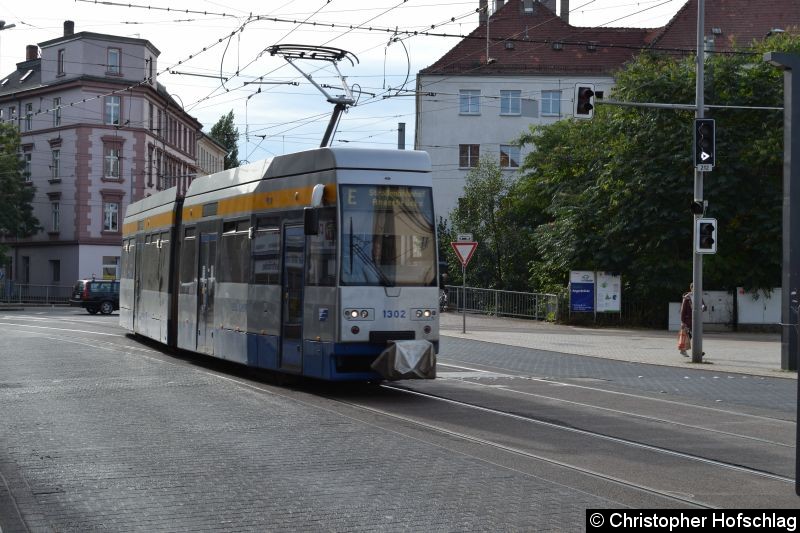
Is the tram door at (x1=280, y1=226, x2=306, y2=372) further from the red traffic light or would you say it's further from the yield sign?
the yield sign

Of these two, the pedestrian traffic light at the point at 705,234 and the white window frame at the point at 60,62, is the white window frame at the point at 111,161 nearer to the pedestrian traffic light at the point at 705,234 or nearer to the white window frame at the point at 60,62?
the white window frame at the point at 60,62

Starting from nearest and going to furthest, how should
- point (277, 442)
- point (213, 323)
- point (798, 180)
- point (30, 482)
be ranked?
point (30, 482)
point (277, 442)
point (213, 323)
point (798, 180)

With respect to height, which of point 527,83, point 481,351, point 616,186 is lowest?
point 481,351

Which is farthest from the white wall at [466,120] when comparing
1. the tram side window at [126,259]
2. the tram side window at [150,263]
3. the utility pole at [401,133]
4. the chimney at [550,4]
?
the tram side window at [150,263]

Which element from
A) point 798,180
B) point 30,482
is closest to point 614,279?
point 798,180

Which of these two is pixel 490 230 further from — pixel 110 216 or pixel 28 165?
pixel 28 165

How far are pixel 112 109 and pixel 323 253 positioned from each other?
59019 millimetres

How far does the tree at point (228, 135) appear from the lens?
348 ft

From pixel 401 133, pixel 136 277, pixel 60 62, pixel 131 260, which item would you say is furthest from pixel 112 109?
pixel 136 277

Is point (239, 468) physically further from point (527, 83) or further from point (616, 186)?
point (527, 83)

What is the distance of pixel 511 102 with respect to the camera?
65.1 meters

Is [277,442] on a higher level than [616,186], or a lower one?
lower

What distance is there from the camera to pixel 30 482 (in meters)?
8.72

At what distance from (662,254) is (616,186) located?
2894 millimetres
